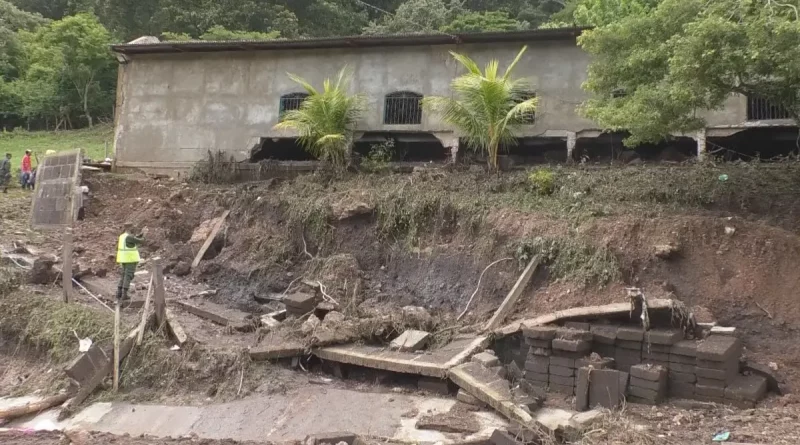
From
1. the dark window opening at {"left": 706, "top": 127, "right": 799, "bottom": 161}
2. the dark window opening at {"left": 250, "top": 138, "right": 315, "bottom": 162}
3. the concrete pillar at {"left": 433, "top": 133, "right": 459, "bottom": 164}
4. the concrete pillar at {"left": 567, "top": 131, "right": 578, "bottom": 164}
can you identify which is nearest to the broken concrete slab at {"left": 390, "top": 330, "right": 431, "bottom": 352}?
the concrete pillar at {"left": 433, "top": 133, "right": 459, "bottom": 164}

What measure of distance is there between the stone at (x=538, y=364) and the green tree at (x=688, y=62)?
3.65 m

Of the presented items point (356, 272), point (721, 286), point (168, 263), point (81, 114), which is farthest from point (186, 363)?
point (81, 114)

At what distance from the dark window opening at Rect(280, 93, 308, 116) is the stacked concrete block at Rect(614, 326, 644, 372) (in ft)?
33.3

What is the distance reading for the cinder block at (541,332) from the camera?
7645 millimetres

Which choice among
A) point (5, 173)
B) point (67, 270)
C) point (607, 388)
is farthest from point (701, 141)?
point (5, 173)

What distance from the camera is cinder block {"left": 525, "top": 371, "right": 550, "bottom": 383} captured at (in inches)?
302

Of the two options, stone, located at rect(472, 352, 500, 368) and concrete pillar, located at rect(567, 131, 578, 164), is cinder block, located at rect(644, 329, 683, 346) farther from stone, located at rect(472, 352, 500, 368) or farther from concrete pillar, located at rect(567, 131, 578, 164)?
concrete pillar, located at rect(567, 131, 578, 164)

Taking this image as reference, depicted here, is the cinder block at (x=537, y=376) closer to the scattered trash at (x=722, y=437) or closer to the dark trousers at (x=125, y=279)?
the scattered trash at (x=722, y=437)

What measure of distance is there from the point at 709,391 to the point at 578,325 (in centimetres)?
165

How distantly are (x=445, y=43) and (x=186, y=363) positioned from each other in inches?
368

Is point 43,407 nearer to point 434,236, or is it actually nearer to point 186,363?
point 186,363

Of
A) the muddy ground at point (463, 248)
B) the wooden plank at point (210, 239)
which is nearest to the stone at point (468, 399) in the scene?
the muddy ground at point (463, 248)

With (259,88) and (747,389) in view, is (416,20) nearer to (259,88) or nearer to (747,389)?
(259,88)

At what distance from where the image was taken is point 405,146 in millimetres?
15359
